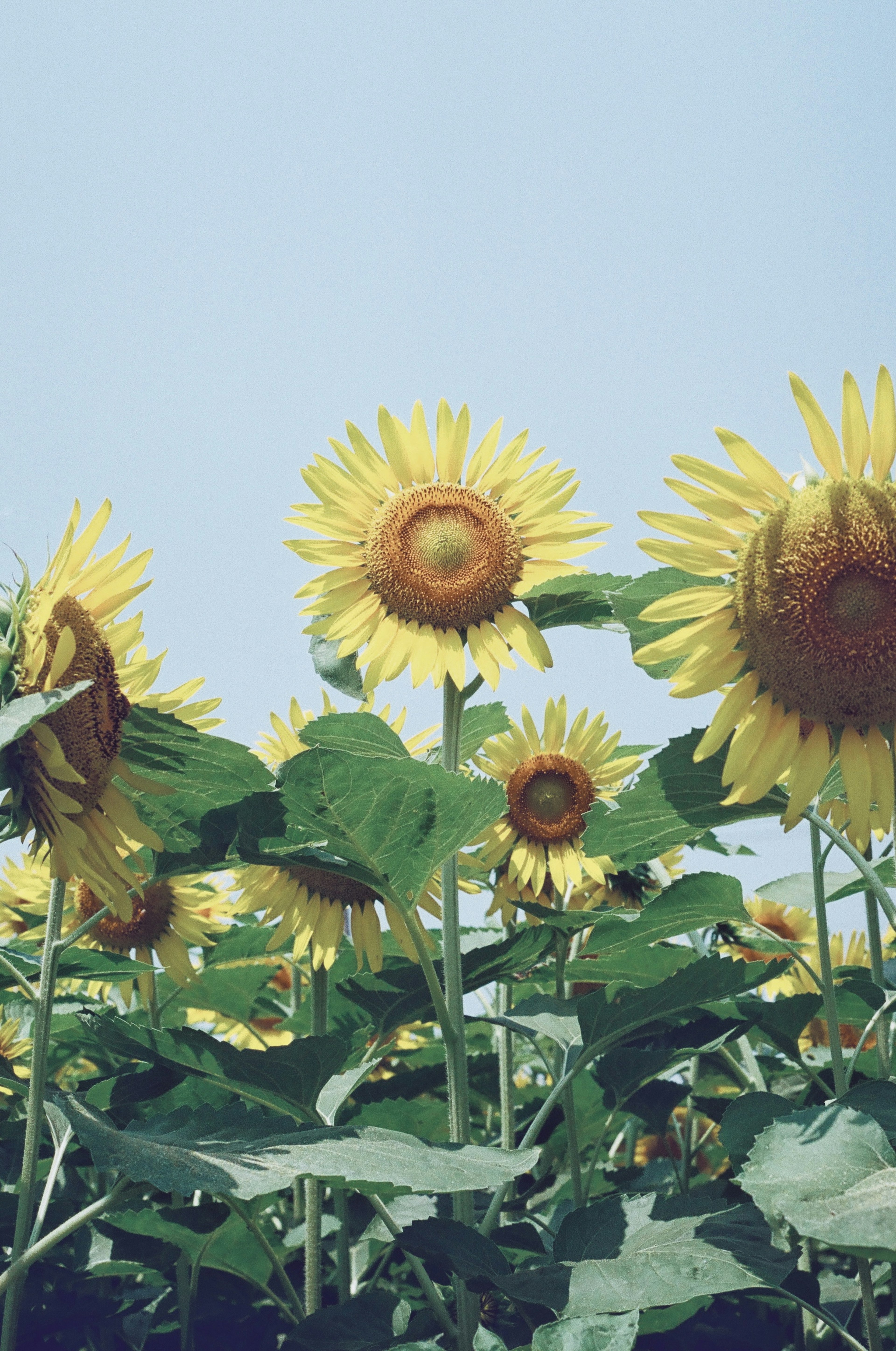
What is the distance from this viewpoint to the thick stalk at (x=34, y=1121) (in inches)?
73.7

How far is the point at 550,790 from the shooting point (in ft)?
11.2

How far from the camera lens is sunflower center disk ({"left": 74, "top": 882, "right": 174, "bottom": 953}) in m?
3.11

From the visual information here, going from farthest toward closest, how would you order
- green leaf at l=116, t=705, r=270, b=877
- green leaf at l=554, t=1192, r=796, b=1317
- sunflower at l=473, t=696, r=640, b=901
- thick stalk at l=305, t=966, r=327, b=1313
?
sunflower at l=473, t=696, r=640, b=901, thick stalk at l=305, t=966, r=327, b=1313, green leaf at l=116, t=705, r=270, b=877, green leaf at l=554, t=1192, r=796, b=1317

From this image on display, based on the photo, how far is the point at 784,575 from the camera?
1.87m

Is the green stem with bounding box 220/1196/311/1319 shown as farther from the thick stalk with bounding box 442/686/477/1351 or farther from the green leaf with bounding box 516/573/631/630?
the green leaf with bounding box 516/573/631/630

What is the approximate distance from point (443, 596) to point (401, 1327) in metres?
1.44

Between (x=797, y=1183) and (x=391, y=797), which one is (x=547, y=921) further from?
(x=797, y=1183)

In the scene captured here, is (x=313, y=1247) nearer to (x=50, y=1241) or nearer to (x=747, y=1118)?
(x=50, y=1241)

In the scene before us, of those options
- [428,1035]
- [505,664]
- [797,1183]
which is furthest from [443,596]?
[428,1035]

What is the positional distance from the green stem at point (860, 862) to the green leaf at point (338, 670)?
40.6 inches

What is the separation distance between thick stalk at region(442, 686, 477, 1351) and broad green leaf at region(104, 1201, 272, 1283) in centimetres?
50

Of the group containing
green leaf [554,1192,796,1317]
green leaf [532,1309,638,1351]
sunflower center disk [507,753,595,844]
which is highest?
sunflower center disk [507,753,595,844]

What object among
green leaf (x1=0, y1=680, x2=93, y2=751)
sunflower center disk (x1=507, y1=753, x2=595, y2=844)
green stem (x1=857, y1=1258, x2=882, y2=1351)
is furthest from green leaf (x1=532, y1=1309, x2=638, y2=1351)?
sunflower center disk (x1=507, y1=753, x2=595, y2=844)

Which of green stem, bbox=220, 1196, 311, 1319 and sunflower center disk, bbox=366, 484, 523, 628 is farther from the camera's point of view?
sunflower center disk, bbox=366, 484, 523, 628
